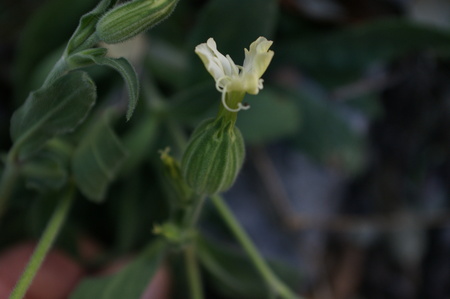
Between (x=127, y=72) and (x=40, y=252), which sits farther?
(x=40, y=252)

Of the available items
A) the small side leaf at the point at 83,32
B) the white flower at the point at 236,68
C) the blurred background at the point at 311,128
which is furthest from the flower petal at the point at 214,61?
the blurred background at the point at 311,128

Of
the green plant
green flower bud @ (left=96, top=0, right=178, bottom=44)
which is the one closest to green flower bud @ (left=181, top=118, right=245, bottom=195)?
the green plant

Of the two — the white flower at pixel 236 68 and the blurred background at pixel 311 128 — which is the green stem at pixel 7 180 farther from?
the white flower at pixel 236 68

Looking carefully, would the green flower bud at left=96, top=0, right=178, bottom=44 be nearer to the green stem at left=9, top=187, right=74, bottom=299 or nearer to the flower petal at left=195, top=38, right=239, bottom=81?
the flower petal at left=195, top=38, right=239, bottom=81

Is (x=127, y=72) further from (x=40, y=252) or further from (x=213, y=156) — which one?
(x=40, y=252)

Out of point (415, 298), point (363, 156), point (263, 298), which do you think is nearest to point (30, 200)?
point (263, 298)

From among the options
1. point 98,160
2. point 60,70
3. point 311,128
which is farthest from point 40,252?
point 311,128
